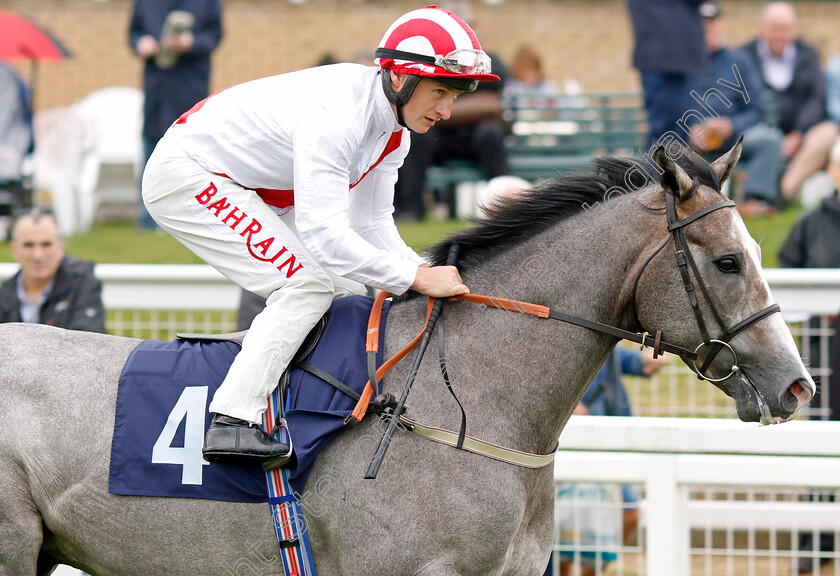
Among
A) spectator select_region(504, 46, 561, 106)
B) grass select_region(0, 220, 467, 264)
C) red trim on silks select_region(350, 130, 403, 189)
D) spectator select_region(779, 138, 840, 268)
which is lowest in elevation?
red trim on silks select_region(350, 130, 403, 189)

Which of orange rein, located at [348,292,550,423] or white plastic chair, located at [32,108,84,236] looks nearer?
orange rein, located at [348,292,550,423]

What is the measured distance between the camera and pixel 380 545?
302 centimetres

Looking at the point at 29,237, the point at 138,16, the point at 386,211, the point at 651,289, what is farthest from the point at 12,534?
the point at 138,16

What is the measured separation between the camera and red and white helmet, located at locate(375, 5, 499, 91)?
10.2 ft

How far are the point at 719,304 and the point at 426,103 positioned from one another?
1012mm

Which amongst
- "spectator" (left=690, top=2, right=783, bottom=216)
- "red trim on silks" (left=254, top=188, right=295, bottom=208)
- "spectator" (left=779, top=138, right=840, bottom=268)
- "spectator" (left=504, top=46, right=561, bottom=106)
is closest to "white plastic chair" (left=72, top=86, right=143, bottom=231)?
"spectator" (left=504, top=46, right=561, bottom=106)

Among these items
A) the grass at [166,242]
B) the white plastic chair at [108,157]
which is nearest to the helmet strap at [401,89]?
the grass at [166,242]

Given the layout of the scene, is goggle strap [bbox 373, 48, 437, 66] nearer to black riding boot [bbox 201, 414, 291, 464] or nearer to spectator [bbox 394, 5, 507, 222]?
black riding boot [bbox 201, 414, 291, 464]

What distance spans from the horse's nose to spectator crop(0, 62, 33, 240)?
26.1 ft

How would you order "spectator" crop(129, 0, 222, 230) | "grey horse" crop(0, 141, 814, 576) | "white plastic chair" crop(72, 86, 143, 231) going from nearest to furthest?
"grey horse" crop(0, 141, 814, 576) → "spectator" crop(129, 0, 222, 230) → "white plastic chair" crop(72, 86, 143, 231)

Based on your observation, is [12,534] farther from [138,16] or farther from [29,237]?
[138,16]

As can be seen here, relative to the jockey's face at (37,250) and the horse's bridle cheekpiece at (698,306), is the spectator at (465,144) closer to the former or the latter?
the jockey's face at (37,250)

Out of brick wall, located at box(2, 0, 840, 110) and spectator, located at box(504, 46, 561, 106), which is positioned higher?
brick wall, located at box(2, 0, 840, 110)

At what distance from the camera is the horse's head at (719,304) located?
2922 mm
